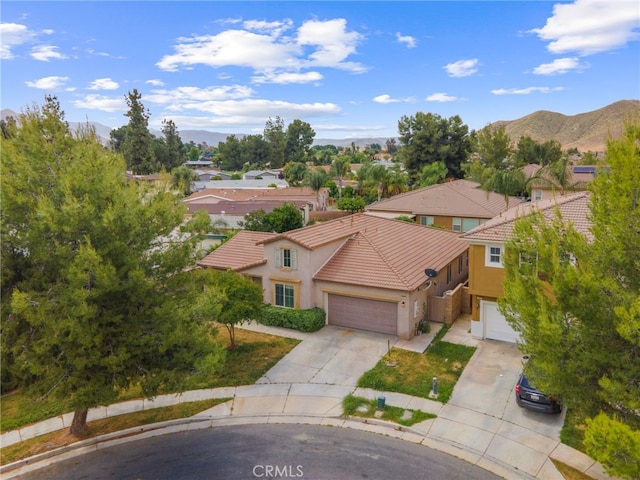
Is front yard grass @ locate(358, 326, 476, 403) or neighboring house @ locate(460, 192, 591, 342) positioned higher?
neighboring house @ locate(460, 192, 591, 342)

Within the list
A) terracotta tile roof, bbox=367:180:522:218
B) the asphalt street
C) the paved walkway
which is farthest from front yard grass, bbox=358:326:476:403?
terracotta tile roof, bbox=367:180:522:218

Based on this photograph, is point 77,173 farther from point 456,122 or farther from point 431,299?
point 456,122

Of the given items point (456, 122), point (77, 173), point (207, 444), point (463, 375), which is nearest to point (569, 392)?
point (463, 375)

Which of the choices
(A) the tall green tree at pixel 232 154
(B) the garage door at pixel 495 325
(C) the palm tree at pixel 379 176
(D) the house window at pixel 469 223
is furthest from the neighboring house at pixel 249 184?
(B) the garage door at pixel 495 325

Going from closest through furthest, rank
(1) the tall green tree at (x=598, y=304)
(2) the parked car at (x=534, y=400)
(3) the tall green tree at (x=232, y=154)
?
(1) the tall green tree at (x=598, y=304)
(2) the parked car at (x=534, y=400)
(3) the tall green tree at (x=232, y=154)

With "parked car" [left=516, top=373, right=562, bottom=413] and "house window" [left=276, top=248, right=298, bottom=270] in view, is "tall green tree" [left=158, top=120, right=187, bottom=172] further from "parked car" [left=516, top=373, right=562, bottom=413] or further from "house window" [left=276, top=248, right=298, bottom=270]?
"parked car" [left=516, top=373, right=562, bottom=413]

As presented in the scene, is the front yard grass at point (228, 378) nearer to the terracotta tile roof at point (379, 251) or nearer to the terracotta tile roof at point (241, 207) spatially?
the terracotta tile roof at point (379, 251)
